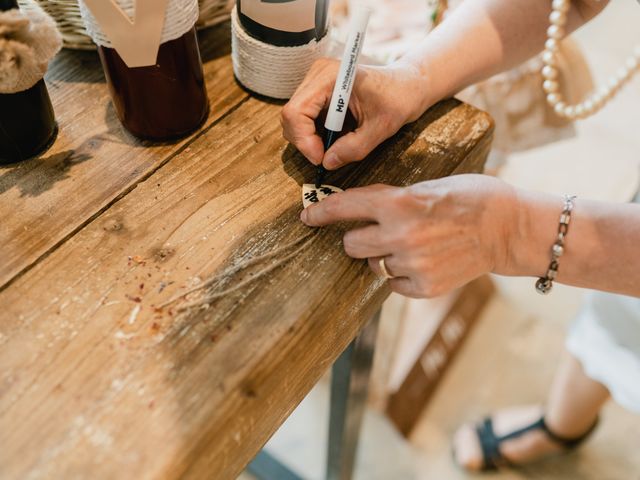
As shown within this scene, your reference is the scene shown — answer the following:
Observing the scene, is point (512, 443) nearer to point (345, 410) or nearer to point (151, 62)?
point (345, 410)

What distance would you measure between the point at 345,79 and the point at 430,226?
165 mm

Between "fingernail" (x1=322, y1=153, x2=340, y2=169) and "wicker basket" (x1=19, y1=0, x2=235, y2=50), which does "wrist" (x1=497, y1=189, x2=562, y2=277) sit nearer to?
"fingernail" (x1=322, y1=153, x2=340, y2=169)

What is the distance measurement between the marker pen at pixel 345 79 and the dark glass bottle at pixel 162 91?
0.48 feet

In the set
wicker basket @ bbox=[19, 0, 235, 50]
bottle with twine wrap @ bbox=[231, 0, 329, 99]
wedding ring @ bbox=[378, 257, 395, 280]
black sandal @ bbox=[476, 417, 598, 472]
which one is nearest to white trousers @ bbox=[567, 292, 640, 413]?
black sandal @ bbox=[476, 417, 598, 472]

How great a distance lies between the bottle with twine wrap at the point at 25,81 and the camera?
508 mm

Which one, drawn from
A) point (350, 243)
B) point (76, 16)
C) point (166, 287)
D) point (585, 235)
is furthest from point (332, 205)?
point (76, 16)

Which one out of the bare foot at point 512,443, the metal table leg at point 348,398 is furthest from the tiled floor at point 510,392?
the metal table leg at point 348,398

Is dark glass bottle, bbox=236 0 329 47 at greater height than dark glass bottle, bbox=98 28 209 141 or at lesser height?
greater

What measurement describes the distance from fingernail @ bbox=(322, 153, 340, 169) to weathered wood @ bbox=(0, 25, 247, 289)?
0.50 feet

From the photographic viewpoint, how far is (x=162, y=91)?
606 millimetres

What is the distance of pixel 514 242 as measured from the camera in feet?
2.05

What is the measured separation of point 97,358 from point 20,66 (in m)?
0.27

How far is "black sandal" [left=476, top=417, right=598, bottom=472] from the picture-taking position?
1.22m

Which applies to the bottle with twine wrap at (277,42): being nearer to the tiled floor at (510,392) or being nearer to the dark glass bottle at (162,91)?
the dark glass bottle at (162,91)
